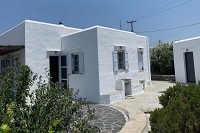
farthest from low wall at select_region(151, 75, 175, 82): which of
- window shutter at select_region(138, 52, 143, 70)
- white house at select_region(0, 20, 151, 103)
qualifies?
white house at select_region(0, 20, 151, 103)

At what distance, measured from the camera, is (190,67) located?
62.7 feet

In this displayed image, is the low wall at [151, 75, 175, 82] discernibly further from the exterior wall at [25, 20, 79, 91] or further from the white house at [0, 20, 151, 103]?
the exterior wall at [25, 20, 79, 91]

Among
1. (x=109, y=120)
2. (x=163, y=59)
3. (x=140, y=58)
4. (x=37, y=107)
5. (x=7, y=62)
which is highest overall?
(x=163, y=59)

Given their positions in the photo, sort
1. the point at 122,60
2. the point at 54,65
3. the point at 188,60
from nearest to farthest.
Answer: the point at 122,60, the point at 54,65, the point at 188,60

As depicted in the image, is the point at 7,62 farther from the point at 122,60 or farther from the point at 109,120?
the point at 109,120

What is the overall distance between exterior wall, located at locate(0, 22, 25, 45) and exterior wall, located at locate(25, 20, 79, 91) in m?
0.54

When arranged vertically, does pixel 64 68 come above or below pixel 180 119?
above

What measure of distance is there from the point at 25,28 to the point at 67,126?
438 inches

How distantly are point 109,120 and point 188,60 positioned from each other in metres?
14.3

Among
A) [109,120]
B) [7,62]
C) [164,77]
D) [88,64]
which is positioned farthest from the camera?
[164,77]

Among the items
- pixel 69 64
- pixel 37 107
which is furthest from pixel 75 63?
pixel 37 107

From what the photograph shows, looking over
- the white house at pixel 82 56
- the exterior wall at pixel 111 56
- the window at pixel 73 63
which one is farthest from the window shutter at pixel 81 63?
the exterior wall at pixel 111 56

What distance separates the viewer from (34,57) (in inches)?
518

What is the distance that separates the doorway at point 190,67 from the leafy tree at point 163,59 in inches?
217
